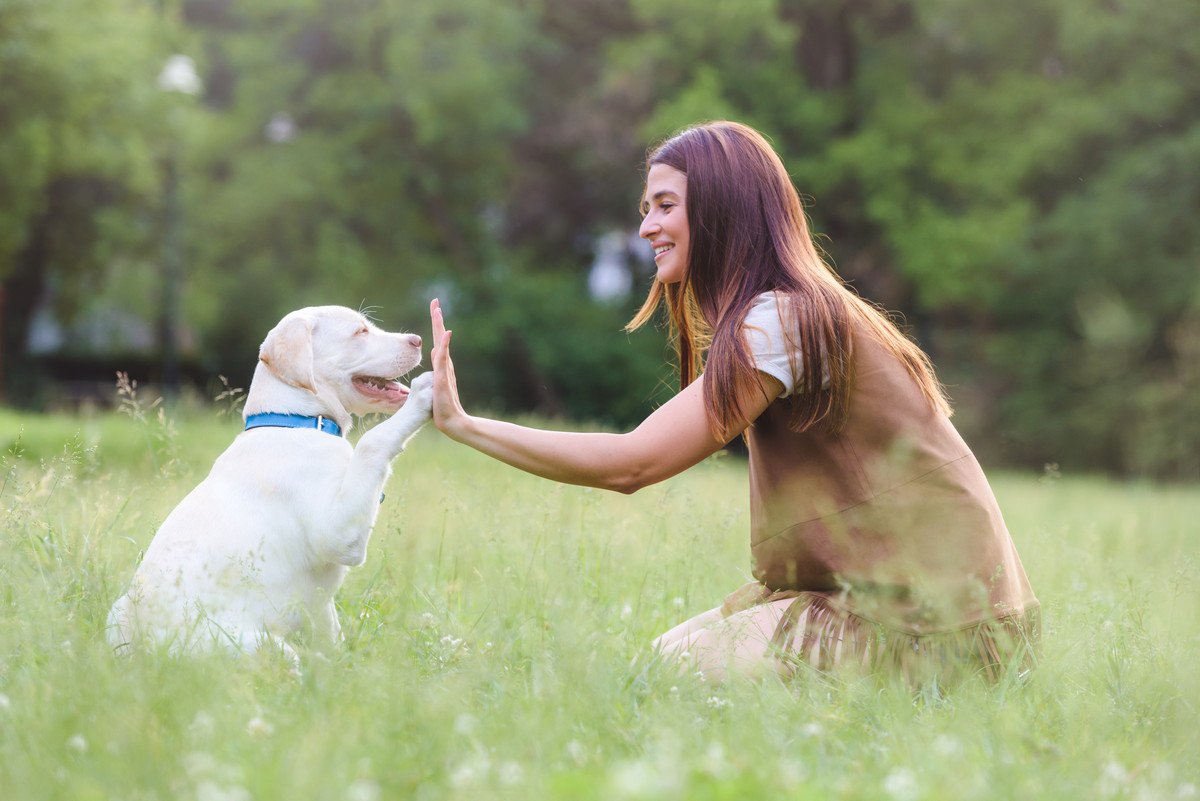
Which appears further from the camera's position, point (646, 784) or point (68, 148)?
point (68, 148)

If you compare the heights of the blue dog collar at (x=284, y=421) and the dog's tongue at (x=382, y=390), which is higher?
the dog's tongue at (x=382, y=390)

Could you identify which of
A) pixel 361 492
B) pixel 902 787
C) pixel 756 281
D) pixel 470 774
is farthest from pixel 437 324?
pixel 902 787

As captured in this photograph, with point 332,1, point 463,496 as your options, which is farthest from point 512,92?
point 463,496

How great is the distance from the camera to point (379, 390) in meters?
4.13

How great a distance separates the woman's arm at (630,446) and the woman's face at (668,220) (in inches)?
24.9

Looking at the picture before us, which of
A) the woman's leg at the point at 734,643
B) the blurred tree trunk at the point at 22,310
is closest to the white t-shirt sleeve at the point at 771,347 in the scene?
the woman's leg at the point at 734,643

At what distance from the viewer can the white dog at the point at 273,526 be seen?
3.49 metres

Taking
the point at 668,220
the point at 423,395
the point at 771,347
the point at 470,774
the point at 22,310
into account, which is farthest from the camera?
the point at 22,310

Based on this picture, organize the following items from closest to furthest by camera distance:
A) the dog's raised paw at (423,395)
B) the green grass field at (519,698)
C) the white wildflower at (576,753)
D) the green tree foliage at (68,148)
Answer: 1. the green grass field at (519,698)
2. the white wildflower at (576,753)
3. the dog's raised paw at (423,395)
4. the green tree foliage at (68,148)

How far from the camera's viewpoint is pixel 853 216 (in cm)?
2434

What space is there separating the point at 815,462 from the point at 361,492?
1405 millimetres

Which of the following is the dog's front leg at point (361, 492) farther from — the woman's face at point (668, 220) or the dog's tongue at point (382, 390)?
the woman's face at point (668, 220)

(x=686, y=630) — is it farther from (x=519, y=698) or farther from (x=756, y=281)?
(x=756, y=281)

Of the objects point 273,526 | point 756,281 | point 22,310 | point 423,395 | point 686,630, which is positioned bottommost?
point 22,310
